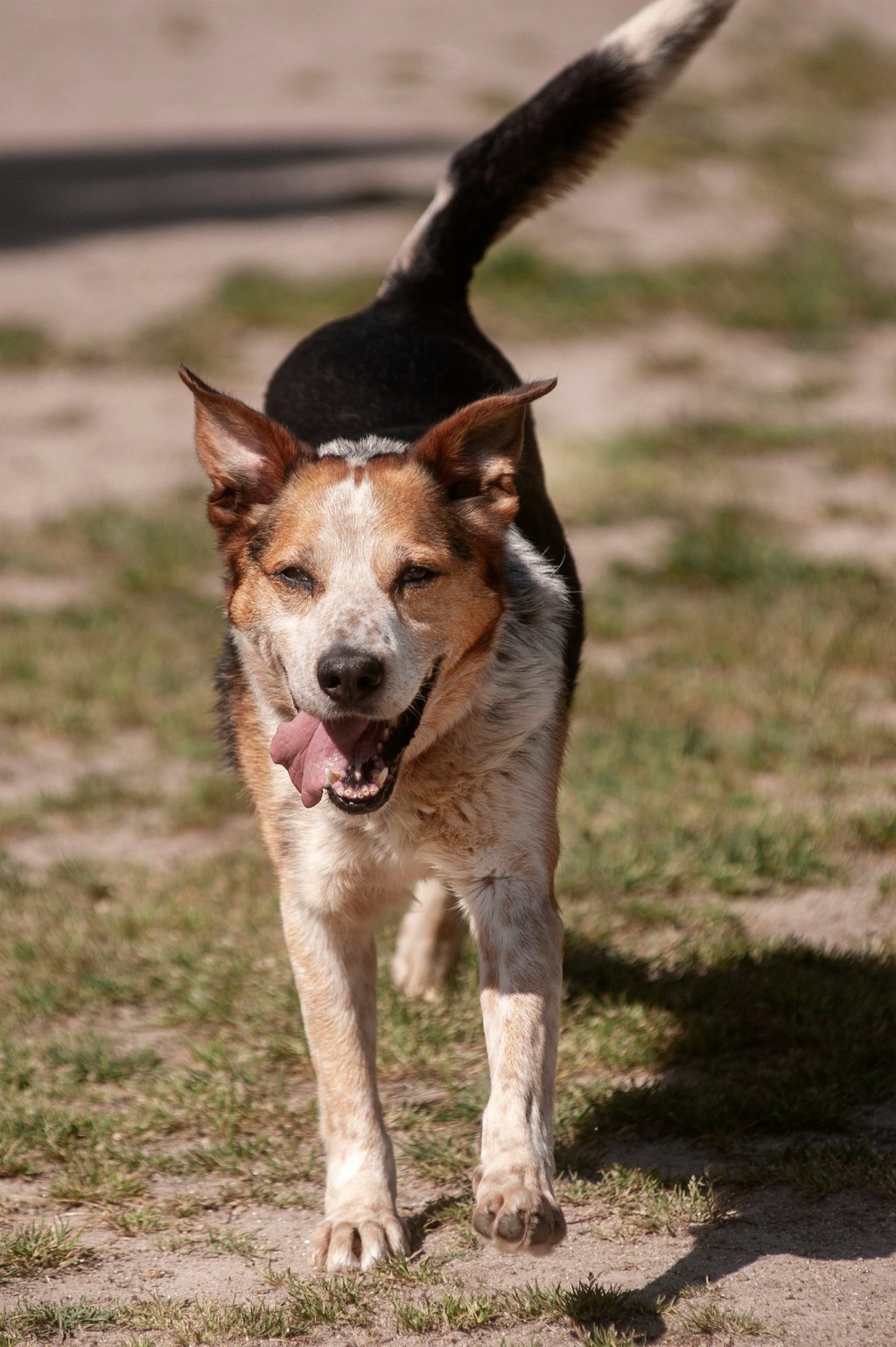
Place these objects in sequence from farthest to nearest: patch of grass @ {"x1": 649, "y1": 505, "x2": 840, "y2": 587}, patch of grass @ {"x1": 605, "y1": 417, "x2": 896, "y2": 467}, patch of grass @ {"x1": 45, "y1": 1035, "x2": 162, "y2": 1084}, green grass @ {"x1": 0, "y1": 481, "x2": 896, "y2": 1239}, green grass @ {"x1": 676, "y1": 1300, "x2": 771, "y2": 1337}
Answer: patch of grass @ {"x1": 605, "y1": 417, "x2": 896, "y2": 467} < patch of grass @ {"x1": 649, "y1": 505, "x2": 840, "y2": 587} < patch of grass @ {"x1": 45, "y1": 1035, "x2": 162, "y2": 1084} < green grass @ {"x1": 0, "y1": 481, "x2": 896, "y2": 1239} < green grass @ {"x1": 676, "y1": 1300, "x2": 771, "y2": 1337}

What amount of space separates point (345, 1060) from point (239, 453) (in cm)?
149

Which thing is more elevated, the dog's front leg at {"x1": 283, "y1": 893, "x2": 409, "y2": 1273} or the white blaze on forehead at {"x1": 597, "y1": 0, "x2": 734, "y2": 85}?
the white blaze on forehead at {"x1": 597, "y1": 0, "x2": 734, "y2": 85}

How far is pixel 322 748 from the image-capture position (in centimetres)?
356

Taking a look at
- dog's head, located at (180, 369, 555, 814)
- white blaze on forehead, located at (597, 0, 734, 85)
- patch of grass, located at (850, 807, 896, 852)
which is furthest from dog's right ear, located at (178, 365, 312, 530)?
patch of grass, located at (850, 807, 896, 852)

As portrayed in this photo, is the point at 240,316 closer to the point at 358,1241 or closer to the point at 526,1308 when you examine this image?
the point at 358,1241

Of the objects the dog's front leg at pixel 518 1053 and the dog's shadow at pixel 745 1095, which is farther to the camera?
the dog's shadow at pixel 745 1095

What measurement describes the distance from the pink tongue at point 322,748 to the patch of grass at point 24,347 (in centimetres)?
972

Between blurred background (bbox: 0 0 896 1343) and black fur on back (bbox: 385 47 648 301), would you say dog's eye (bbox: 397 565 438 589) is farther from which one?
black fur on back (bbox: 385 47 648 301)

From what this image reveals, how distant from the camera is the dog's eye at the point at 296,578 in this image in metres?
3.64

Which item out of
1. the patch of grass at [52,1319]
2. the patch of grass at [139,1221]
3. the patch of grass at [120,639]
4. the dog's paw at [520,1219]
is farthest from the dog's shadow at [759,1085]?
the patch of grass at [120,639]

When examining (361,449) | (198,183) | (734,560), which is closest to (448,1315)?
(361,449)

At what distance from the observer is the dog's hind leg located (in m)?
4.94

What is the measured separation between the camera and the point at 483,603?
376 cm

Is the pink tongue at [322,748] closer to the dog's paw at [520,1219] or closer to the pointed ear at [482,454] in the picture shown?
the pointed ear at [482,454]
